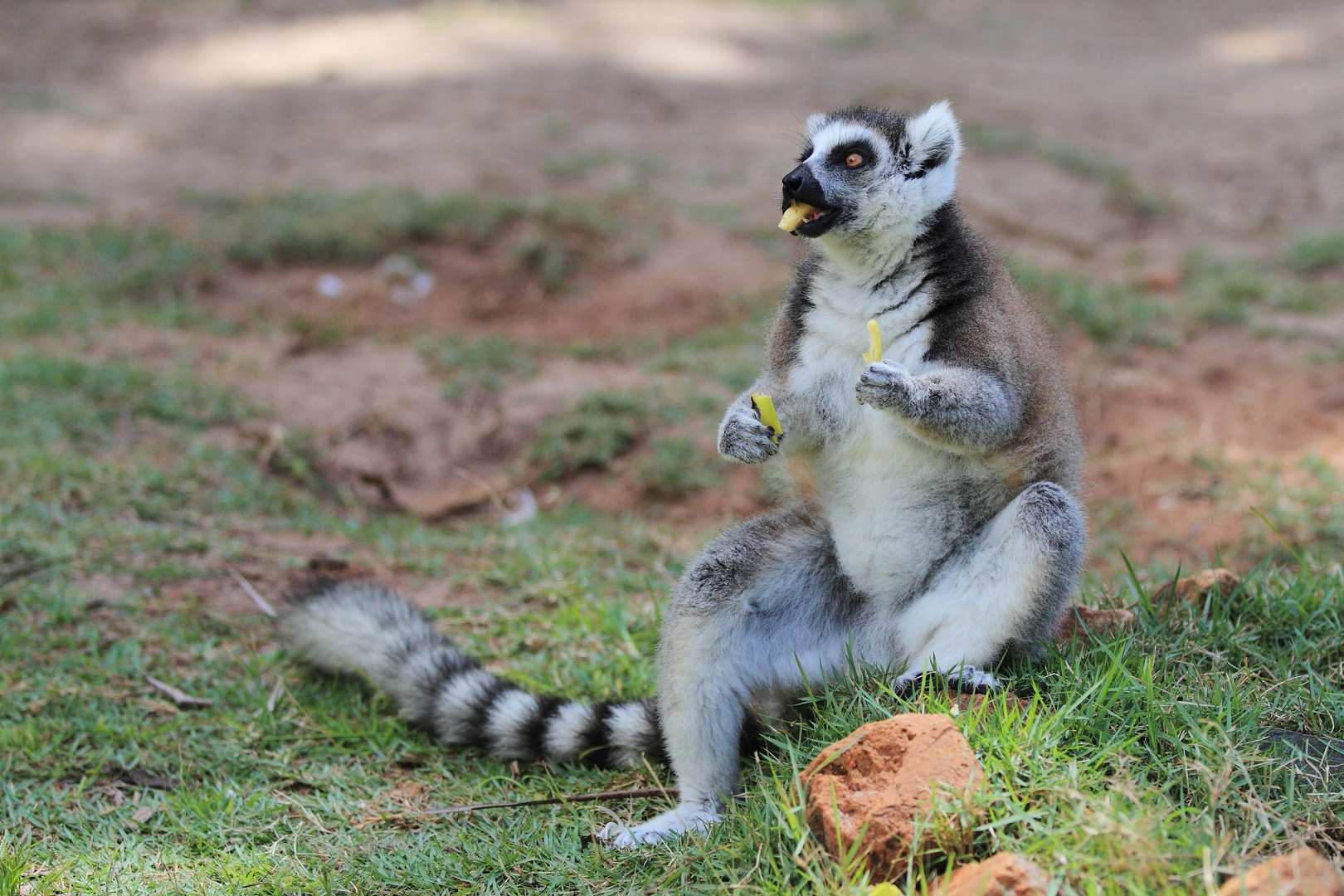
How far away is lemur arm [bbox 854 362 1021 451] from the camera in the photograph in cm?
285

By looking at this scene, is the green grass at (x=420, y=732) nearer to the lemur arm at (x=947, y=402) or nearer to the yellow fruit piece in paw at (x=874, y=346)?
the lemur arm at (x=947, y=402)

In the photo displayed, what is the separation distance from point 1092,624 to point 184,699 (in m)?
3.07

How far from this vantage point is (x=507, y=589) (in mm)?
4473

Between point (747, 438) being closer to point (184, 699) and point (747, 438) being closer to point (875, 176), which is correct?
point (875, 176)

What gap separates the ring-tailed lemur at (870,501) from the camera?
2.91 meters

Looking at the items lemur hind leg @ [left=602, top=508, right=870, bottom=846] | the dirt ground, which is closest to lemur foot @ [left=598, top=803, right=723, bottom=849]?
lemur hind leg @ [left=602, top=508, right=870, bottom=846]

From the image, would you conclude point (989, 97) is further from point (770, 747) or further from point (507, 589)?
point (770, 747)

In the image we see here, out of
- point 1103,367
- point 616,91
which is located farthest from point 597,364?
point 616,91

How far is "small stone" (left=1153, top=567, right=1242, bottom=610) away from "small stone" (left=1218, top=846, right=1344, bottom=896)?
1.50 m

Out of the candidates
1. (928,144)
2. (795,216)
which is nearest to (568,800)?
(795,216)

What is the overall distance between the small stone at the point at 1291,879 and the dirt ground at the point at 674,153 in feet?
10.9

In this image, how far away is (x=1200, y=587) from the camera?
3514 millimetres

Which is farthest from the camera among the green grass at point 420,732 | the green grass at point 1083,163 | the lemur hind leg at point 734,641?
the green grass at point 1083,163

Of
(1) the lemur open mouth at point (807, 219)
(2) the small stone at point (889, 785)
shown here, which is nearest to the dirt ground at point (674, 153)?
(1) the lemur open mouth at point (807, 219)
